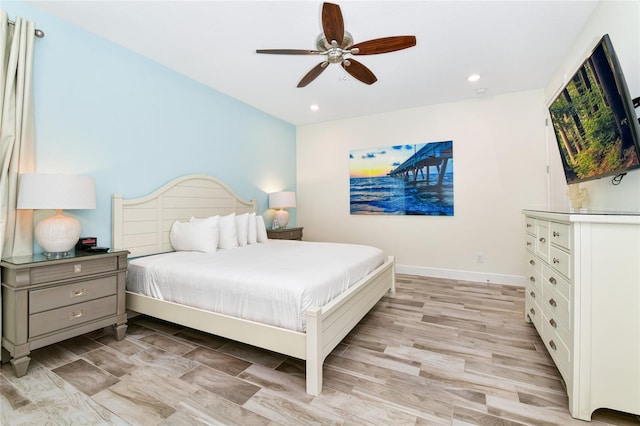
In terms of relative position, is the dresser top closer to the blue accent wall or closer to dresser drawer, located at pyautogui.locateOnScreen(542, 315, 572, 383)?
the blue accent wall

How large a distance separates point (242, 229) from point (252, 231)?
166mm

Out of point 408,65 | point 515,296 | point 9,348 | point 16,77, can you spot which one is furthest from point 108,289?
point 515,296

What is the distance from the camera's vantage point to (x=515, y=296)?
3434 millimetres

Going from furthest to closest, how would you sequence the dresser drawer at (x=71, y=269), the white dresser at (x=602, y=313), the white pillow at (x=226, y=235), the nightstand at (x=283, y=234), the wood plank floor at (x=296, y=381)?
the nightstand at (x=283, y=234) → the white pillow at (x=226, y=235) → the dresser drawer at (x=71, y=269) → the wood plank floor at (x=296, y=381) → the white dresser at (x=602, y=313)

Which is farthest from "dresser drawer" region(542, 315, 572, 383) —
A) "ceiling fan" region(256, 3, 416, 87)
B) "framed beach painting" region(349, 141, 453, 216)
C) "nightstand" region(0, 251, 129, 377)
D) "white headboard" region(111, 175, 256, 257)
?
"white headboard" region(111, 175, 256, 257)

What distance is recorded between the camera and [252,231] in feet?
12.1

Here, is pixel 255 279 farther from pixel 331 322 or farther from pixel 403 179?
pixel 403 179

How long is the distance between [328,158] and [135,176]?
3139mm

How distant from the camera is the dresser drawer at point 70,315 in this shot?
1.91 meters

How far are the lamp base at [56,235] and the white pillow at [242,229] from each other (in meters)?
1.59

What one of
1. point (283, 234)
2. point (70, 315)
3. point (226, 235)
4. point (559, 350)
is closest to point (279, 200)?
point (283, 234)

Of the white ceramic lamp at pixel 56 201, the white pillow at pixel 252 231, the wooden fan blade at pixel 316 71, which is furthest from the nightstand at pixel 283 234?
the white ceramic lamp at pixel 56 201

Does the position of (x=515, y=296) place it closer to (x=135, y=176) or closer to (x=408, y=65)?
(x=408, y=65)

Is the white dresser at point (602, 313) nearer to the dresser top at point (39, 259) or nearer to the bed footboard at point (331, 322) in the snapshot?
the bed footboard at point (331, 322)
